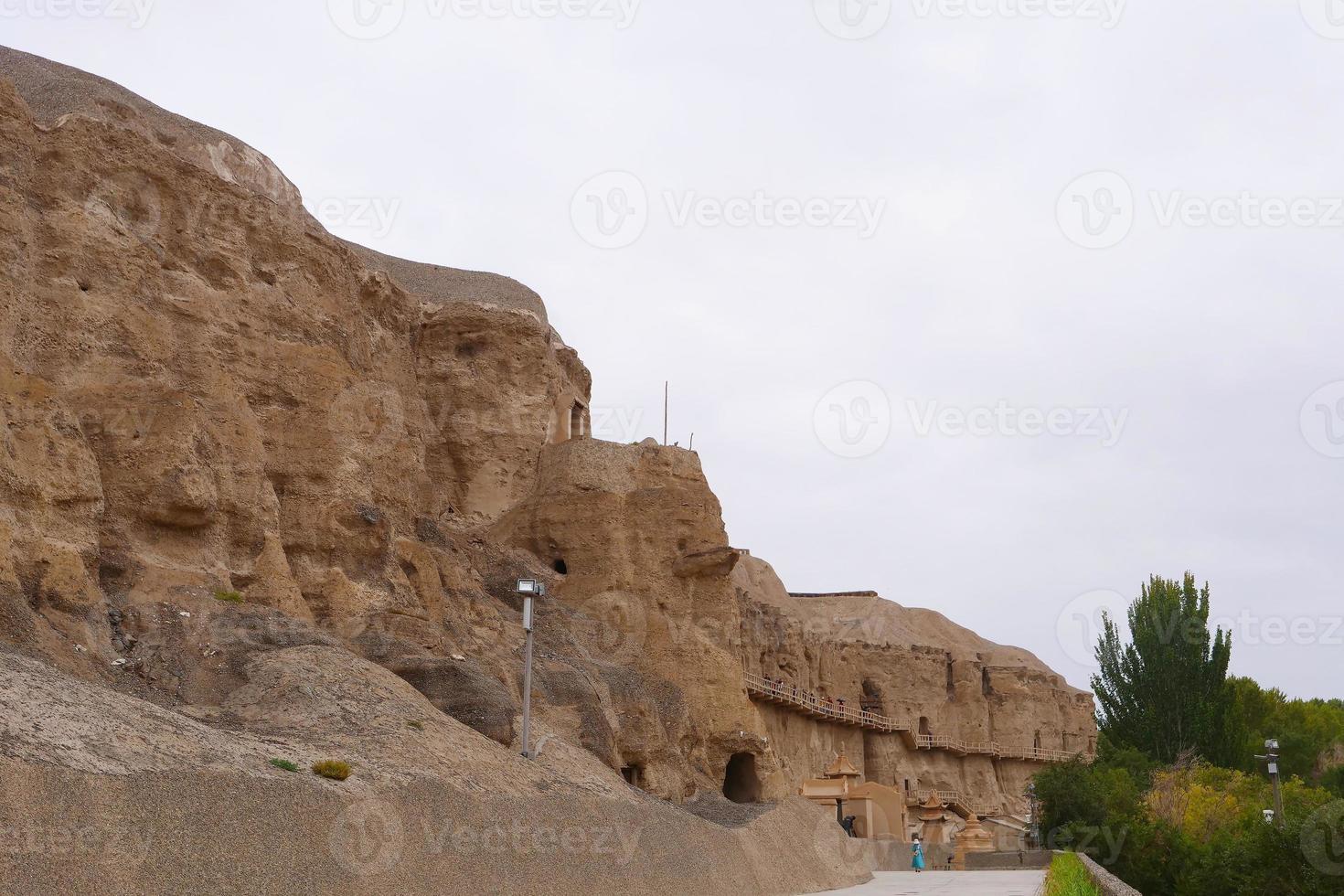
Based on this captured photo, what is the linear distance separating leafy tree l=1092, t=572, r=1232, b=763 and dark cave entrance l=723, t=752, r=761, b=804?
17.8 m

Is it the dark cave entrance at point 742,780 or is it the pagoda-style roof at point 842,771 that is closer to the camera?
the dark cave entrance at point 742,780

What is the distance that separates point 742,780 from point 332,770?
79.3 feet

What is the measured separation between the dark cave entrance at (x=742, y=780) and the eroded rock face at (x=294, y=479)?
259 millimetres

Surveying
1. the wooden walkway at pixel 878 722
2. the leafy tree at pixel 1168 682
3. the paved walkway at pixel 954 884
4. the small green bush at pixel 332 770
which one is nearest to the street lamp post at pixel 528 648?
the small green bush at pixel 332 770

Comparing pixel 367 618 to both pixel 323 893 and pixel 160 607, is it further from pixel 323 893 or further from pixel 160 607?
pixel 323 893

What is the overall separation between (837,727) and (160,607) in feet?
135

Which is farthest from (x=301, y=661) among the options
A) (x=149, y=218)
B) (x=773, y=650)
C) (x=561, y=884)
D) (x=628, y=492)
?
(x=773, y=650)

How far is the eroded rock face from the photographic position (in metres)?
19.1

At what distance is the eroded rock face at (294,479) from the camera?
19.1 metres

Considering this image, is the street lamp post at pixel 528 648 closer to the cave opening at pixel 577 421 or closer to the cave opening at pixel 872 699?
the cave opening at pixel 577 421

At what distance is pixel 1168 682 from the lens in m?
47.7

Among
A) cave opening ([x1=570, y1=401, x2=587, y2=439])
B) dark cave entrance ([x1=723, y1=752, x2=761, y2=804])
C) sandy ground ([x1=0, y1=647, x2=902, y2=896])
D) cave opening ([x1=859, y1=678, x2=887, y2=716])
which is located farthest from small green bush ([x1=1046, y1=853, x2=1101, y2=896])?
cave opening ([x1=859, y1=678, x2=887, y2=716])

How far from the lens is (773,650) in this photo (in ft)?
173

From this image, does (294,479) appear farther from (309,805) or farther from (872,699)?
(872,699)
